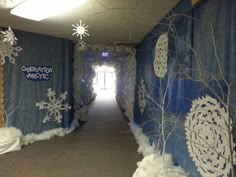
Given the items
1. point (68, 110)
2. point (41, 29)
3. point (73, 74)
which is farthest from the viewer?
point (73, 74)

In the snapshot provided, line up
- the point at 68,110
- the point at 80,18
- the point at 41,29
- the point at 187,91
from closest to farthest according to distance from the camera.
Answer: the point at 187,91
the point at 80,18
the point at 41,29
the point at 68,110

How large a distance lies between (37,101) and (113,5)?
247 centimetres

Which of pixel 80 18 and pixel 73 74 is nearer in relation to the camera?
pixel 80 18

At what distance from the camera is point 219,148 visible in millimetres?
1562

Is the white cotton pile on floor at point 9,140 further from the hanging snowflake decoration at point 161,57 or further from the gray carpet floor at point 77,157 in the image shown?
the hanging snowflake decoration at point 161,57

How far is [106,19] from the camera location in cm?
303

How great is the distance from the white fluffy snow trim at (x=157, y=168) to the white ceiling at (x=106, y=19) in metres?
1.45

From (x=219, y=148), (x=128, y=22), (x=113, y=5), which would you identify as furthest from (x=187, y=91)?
(x=128, y=22)

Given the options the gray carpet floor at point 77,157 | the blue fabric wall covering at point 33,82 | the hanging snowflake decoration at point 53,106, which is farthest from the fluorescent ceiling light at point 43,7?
the hanging snowflake decoration at point 53,106

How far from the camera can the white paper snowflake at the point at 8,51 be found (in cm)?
369

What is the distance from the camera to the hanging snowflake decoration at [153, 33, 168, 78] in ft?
9.51

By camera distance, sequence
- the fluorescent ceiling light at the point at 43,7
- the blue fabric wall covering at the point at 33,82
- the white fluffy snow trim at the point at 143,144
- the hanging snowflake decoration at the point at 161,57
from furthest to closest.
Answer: the blue fabric wall covering at the point at 33,82 < the white fluffy snow trim at the point at 143,144 < the hanging snowflake decoration at the point at 161,57 < the fluorescent ceiling light at the point at 43,7

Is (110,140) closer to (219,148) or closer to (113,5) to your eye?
(113,5)

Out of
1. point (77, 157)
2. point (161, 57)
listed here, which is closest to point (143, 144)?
point (77, 157)
